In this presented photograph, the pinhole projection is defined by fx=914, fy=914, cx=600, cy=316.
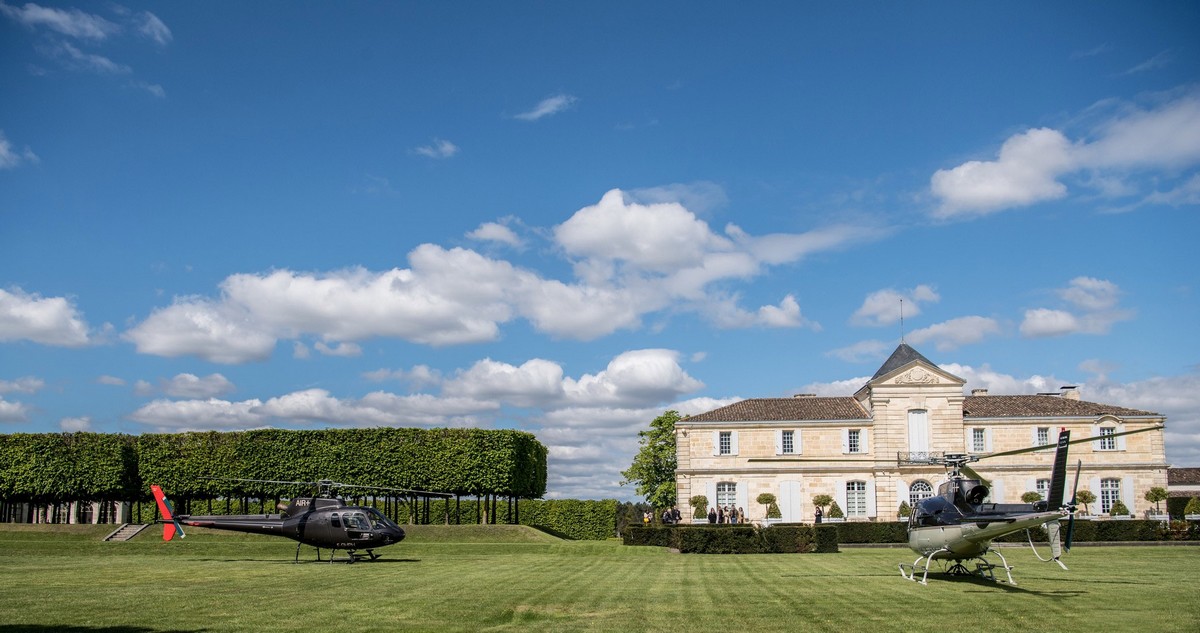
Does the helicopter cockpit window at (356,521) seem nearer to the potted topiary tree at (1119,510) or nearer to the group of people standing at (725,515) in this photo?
the group of people standing at (725,515)

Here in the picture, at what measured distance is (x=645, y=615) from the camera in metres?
12.9

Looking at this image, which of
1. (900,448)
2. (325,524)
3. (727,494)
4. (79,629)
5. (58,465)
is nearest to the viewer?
(79,629)

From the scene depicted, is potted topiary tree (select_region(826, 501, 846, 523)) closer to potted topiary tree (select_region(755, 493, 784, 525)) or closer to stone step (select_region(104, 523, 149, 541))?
potted topiary tree (select_region(755, 493, 784, 525))

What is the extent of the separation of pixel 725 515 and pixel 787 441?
604 centimetres

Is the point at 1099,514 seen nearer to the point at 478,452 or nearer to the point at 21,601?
the point at 478,452

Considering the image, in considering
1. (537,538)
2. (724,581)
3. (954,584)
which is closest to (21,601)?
(724,581)

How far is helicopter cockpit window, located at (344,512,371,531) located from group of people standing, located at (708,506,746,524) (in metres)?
24.9

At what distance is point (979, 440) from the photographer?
51.8 meters

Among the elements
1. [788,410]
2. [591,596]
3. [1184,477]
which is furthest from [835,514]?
[1184,477]

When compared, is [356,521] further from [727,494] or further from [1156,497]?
[1156,497]

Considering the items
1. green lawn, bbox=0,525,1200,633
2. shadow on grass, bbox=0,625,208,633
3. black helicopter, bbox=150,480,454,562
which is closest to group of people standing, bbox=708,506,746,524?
green lawn, bbox=0,525,1200,633

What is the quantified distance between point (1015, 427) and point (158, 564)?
44238 mm

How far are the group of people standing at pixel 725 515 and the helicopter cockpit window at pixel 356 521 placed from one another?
24891mm

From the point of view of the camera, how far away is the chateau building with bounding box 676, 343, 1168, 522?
5100cm
